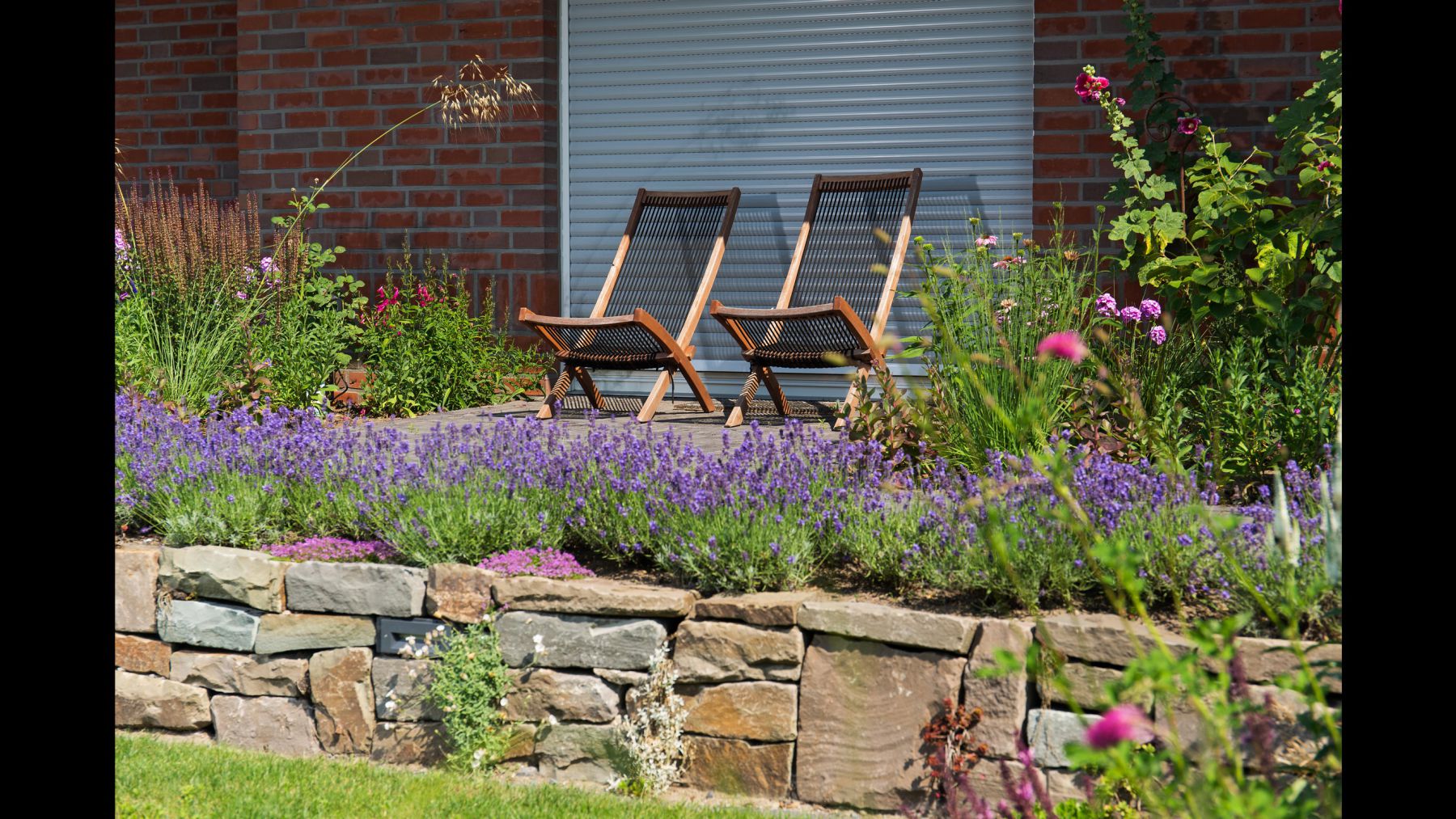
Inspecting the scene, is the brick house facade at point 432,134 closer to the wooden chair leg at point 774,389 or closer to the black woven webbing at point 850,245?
the black woven webbing at point 850,245

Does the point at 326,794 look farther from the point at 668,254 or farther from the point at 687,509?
the point at 668,254

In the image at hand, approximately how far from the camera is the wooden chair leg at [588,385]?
5.89m

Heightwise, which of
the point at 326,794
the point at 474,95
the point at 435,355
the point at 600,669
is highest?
the point at 474,95

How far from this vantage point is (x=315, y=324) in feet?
20.3

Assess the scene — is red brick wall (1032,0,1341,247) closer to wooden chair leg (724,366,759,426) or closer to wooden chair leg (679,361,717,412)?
wooden chair leg (724,366,759,426)

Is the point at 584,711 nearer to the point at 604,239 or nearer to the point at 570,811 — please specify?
the point at 570,811

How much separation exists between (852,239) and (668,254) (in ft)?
2.98

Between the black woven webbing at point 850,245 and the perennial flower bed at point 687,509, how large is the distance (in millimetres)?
2328

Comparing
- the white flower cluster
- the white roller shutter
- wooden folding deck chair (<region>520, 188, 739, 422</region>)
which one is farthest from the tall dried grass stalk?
the white flower cluster

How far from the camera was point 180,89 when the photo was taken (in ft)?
26.1

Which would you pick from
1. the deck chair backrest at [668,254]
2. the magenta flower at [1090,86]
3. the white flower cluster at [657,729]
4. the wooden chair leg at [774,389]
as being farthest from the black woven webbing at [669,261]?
the white flower cluster at [657,729]

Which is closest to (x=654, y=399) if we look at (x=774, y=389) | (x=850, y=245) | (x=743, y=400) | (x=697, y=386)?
(x=697, y=386)
